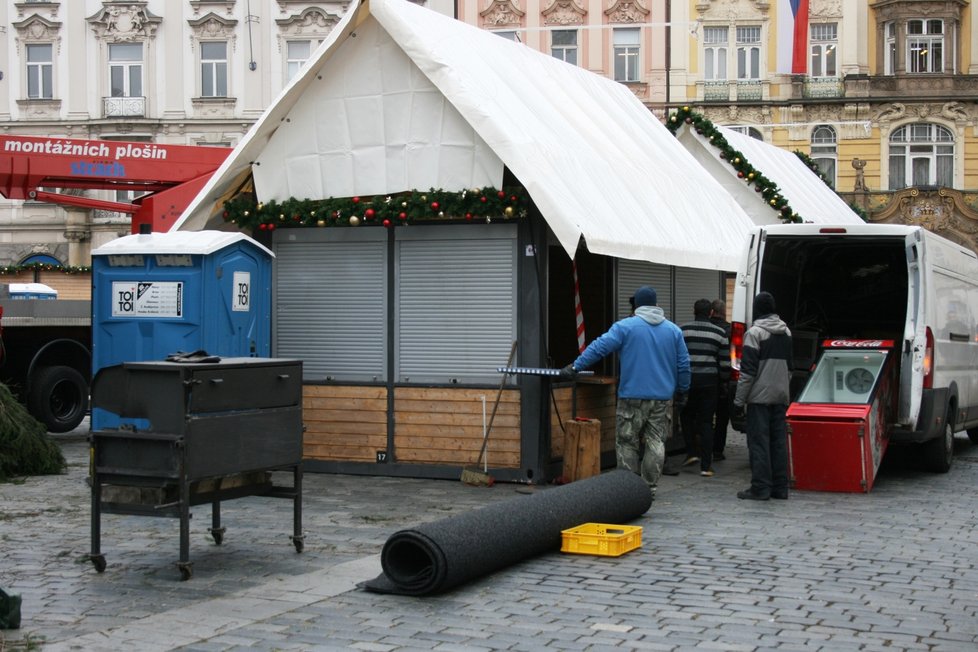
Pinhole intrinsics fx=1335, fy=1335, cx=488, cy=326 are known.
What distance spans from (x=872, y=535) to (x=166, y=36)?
41180 mm

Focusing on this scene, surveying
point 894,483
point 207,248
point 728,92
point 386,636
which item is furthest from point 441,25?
point 728,92

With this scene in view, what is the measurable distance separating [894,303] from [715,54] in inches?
1283

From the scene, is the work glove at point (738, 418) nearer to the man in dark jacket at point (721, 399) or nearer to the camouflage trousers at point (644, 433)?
the man in dark jacket at point (721, 399)

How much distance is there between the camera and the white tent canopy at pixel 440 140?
11836 mm

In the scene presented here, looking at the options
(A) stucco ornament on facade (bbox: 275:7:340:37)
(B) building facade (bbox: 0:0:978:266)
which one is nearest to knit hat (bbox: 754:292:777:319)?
(B) building facade (bbox: 0:0:978:266)

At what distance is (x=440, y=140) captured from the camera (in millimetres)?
12352

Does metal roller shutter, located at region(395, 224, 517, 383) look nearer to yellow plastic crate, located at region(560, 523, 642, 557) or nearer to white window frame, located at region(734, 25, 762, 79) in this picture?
yellow plastic crate, located at region(560, 523, 642, 557)

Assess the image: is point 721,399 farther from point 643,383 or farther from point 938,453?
point 643,383

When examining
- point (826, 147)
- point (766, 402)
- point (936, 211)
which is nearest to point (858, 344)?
point (766, 402)

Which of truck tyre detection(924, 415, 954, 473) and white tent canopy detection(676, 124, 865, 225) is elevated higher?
white tent canopy detection(676, 124, 865, 225)

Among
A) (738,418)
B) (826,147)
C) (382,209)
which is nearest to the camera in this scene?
(382,209)

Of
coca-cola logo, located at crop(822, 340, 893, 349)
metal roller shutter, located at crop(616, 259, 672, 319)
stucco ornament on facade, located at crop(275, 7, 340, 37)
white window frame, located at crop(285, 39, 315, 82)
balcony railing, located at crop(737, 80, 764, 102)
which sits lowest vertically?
coca-cola logo, located at crop(822, 340, 893, 349)

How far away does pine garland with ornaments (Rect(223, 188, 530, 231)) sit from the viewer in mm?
11922

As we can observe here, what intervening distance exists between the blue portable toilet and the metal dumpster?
396 centimetres
